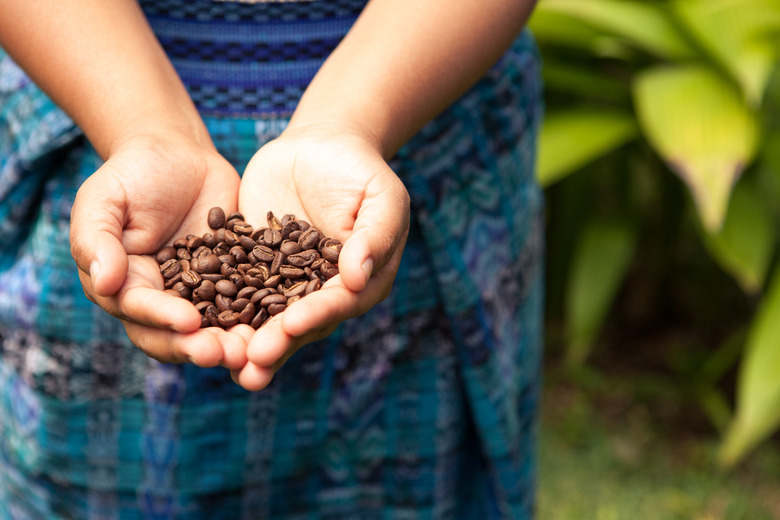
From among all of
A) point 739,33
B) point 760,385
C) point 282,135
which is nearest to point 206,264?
point 282,135

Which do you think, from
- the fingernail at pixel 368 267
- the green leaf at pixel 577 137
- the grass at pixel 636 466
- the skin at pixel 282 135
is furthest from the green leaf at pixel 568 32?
the fingernail at pixel 368 267

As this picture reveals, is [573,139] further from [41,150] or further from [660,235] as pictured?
[41,150]

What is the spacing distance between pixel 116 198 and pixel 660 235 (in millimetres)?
2893

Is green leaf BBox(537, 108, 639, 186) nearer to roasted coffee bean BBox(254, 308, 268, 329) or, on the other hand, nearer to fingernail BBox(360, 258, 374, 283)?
roasted coffee bean BBox(254, 308, 268, 329)

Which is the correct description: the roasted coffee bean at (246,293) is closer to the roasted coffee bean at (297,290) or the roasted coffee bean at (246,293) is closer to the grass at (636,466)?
the roasted coffee bean at (297,290)

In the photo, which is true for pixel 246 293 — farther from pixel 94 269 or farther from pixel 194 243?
pixel 94 269

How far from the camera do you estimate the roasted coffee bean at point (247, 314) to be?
126 centimetres

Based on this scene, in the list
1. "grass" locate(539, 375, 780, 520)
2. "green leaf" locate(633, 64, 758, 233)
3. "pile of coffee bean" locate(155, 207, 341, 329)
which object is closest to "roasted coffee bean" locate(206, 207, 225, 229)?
"pile of coffee bean" locate(155, 207, 341, 329)

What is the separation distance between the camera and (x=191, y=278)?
50.8 inches

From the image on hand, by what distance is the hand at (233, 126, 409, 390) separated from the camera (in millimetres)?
1044

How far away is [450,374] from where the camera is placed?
4.98ft

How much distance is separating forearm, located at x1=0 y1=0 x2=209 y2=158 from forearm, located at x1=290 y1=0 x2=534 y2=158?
235mm

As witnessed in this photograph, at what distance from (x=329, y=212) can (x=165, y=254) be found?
0.94 feet

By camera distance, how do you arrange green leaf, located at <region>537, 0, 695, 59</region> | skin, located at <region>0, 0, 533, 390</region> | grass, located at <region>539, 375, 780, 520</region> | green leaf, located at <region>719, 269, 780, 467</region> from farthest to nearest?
1. green leaf, located at <region>537, 0, 695, 59</region>
2. grass, located at <region>539, 375, 780, 520</region>
3. green leaf, located at <region>719, 269, 780, 467</region>
4. skin, located at <region>0, 0, 533, 390</region>
